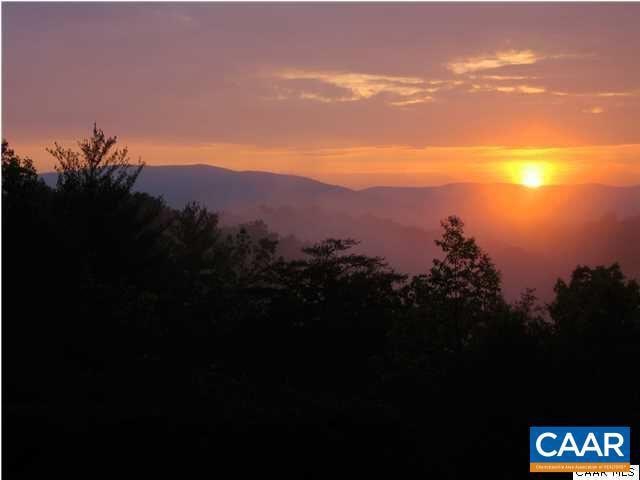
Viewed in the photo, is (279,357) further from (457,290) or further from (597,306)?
(597,306)

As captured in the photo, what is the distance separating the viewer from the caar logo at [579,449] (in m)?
13.9

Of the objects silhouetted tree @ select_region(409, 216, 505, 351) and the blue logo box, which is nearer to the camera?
the blue logo box

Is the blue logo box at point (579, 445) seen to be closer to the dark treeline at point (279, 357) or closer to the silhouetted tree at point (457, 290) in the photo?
the dark treeline at point (279, 357)

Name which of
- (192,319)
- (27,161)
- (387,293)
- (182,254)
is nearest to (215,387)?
(192,319)

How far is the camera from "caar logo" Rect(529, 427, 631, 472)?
1385 centimetres

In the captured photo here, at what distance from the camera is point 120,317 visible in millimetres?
21328

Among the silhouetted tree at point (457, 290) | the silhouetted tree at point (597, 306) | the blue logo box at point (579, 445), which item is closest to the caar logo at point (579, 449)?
the blue logo box at point (579, 445)

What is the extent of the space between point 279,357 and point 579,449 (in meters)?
12.9

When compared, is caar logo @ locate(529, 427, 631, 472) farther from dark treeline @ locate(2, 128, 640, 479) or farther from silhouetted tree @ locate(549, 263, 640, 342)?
silhouetted tree @ locate(549, 263, 640, 342)

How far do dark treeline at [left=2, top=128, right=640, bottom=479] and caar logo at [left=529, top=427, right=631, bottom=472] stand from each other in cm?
33

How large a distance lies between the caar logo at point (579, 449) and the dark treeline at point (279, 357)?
328 mm

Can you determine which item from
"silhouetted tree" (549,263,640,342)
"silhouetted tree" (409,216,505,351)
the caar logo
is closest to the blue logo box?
the caar logo

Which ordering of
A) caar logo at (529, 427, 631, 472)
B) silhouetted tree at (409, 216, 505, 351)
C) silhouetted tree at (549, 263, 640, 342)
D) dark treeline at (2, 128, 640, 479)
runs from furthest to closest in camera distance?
silhouetted tree at (409, 216, 505, 351) → silhouetted tree at (549, 263, 640, 342) → caar logo at (529, 427, 631, 472) → dark treeline at (2, 128, 640, 479)

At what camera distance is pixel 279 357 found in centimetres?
2561
